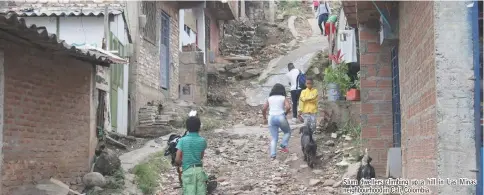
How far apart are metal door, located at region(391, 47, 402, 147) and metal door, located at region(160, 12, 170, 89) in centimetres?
931

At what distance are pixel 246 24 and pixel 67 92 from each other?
68.1ft

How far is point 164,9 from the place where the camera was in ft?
56.3

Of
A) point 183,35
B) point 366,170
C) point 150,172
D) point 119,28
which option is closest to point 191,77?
point 183,35

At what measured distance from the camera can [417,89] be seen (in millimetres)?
6266

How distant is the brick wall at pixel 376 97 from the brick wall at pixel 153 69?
710 centimetres

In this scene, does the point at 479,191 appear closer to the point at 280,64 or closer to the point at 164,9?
the point at 164,9

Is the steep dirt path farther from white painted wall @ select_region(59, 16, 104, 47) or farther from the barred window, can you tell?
white painted wall @ select_region(59, 16, 104, 47)

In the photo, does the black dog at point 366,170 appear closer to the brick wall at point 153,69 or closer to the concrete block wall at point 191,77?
the brick wall at point 153,69

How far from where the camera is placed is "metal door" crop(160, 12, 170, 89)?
56.2ft

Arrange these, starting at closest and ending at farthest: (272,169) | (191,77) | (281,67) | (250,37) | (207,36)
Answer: (272,169) < (191,77) < (281,67) < (207,36) < (250,37)

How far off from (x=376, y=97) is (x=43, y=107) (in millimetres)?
5143

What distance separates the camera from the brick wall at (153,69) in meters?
14.8

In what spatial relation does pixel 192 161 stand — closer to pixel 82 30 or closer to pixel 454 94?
pixel 454 94

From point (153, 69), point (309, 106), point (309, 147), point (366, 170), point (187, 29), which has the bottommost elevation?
point (366, 170)
